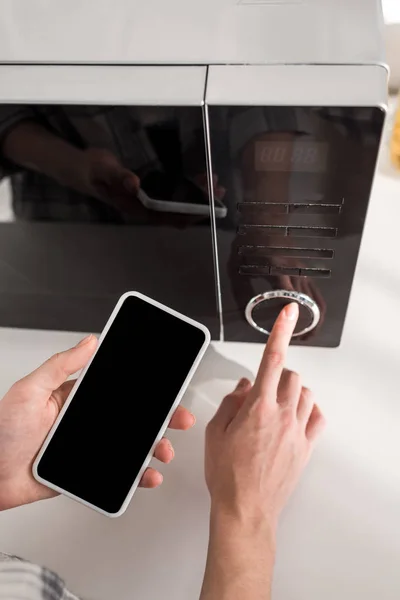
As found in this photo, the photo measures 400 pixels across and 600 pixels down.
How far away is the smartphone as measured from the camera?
1.81 feet

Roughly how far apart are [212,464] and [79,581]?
18 cm

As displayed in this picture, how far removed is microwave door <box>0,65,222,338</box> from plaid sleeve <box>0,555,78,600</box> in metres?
0.27

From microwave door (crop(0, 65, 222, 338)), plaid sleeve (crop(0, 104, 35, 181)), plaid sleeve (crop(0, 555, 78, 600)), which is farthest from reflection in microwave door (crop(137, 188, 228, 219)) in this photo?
plaid sleeve (crop(0, 555, 78, 600))

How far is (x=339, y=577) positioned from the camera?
1.82 feet

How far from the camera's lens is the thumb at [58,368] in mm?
536

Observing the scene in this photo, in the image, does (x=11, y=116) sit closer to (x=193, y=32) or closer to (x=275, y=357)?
(x=193, y=32)

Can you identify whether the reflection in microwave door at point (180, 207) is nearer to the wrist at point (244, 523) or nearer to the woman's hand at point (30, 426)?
the woman's hand at point (30, 426)

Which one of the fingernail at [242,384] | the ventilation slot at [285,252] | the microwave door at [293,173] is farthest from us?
the fingernail at [242,384]

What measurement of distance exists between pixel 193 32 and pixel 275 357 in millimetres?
296

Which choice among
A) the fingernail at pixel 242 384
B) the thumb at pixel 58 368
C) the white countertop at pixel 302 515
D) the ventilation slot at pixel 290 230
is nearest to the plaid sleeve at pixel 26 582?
the white countertop at pixel 302 515

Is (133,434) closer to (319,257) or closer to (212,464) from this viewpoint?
(212,464)

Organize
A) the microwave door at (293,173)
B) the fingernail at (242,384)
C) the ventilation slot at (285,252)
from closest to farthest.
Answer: the microwave door at (293,173), the ventilation slot at (285,252), the fingernail at (242,384)

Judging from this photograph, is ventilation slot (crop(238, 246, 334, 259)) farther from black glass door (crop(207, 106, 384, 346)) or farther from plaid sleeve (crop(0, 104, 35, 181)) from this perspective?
plaid sleeve (crop(0, 104, 35, 181))

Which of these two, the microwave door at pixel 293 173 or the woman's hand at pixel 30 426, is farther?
the woman's hand at pixel 30 426
